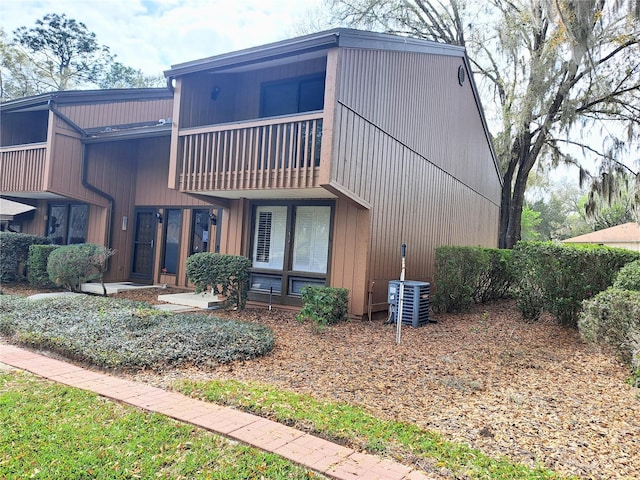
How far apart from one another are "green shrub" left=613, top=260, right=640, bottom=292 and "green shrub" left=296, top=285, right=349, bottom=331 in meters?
3.56

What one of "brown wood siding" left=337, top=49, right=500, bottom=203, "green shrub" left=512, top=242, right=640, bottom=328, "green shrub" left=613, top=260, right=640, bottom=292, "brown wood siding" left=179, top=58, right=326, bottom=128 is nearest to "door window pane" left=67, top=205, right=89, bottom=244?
"brown wood siding" left=179, top=58, right=326, bottom=128

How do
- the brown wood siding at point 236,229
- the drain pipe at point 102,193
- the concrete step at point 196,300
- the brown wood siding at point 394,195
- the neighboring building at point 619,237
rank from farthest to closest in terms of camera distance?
the neighboring building at point 619,237, the drain pipe at point 102,193, the brown wood siding at point 236,229, the concrete step at point 196,300, the brown wood siding at point 394,195

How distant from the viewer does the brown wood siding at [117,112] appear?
11133 mm

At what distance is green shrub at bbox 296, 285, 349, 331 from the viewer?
640 cm

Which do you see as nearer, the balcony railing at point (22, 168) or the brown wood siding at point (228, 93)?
the brown wood siding at point (228, 93)

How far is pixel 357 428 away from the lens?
122 inches

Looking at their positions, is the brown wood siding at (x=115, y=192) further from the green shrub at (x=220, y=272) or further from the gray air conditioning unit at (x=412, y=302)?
the gray air conditioning unit at (x=412, y=302)

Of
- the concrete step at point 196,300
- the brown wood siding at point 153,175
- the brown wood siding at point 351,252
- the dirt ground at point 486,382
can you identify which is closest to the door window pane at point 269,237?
the concrete step at point 196,300

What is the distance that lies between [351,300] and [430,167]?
4229mm

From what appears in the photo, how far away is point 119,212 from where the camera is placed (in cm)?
1163

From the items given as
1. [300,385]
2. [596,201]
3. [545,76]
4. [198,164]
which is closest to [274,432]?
[300,385]

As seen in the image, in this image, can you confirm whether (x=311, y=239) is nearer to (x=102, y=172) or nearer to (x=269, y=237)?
(x=269, y=237)

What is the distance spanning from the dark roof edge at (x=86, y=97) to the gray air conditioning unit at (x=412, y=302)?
791 cm

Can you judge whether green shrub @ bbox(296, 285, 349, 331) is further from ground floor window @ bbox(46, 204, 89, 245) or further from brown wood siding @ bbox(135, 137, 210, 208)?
ground floor window @ bbox(46, 204, 89, 245)
